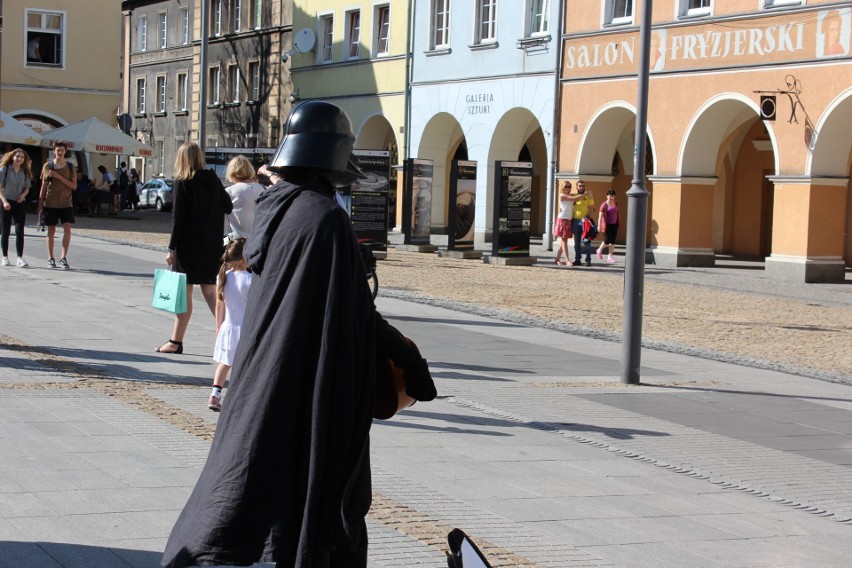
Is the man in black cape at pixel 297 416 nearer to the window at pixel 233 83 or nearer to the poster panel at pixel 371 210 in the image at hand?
the poster panel at pixel 371 210

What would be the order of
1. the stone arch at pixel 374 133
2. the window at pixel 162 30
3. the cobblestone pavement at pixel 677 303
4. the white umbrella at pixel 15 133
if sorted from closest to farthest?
the cobblestone pavement at pixel 677 303 < the white umbrella at pixel 15 133 < the stone arch at pixel 374 133 < the window at pixel 162 30

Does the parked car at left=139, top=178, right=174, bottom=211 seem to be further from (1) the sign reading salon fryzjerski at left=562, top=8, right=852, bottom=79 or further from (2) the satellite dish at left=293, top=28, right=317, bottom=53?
(1) the sign reading salon fryzjerski at left=562, top=8, right=852, bottom=79

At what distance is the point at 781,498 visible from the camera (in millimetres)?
6949

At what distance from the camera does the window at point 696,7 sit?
2802 centimetres

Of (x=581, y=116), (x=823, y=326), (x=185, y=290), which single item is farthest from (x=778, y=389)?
(x=581, y=116)

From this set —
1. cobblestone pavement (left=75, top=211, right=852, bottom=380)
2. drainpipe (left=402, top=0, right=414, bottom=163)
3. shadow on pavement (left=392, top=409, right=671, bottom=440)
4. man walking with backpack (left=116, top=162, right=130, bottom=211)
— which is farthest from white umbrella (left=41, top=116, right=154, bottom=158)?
shadow on pavement (left=392, top=409, right=671, bottom=440)

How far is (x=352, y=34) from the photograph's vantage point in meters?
42.1

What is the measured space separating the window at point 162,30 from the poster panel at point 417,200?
102 ft

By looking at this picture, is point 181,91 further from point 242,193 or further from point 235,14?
point 242,193

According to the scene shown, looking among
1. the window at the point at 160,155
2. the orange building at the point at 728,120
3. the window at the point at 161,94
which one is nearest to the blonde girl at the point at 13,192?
the orange building at the point at 728,120

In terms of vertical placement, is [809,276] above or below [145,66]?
below

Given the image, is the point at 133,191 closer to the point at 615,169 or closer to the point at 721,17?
the point at 615,169

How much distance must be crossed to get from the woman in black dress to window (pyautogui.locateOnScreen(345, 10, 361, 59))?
31.5 metres

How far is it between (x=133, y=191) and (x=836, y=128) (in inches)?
1287
